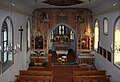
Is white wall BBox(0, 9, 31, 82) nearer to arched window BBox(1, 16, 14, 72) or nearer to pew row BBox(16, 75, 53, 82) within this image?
arched window BBox(1, 16, 14, 72)

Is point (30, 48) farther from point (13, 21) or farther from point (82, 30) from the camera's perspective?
point (13, 21)

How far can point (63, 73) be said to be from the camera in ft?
55.3

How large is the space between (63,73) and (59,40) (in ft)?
33.3

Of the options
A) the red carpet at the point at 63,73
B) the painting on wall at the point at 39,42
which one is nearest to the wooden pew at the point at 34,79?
the red carpet at the point at 63,73

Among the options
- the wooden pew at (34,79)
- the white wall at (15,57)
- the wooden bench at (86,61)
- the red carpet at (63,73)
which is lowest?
the red carpet at (63,73)

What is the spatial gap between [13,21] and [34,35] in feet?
24.4

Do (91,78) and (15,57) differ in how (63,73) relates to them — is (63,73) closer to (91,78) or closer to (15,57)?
(15,57)

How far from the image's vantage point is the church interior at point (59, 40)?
1230 cm

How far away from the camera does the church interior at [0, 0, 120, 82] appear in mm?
12297

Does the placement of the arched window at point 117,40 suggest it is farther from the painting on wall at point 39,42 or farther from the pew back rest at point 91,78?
the painting on wall at point 39,42

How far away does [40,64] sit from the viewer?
19328mm

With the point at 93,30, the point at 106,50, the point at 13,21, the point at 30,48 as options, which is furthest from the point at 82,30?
the point at 13,21

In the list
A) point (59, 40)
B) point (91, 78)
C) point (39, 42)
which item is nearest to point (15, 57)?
point (91, 78)

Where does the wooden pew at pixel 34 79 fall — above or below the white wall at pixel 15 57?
below
